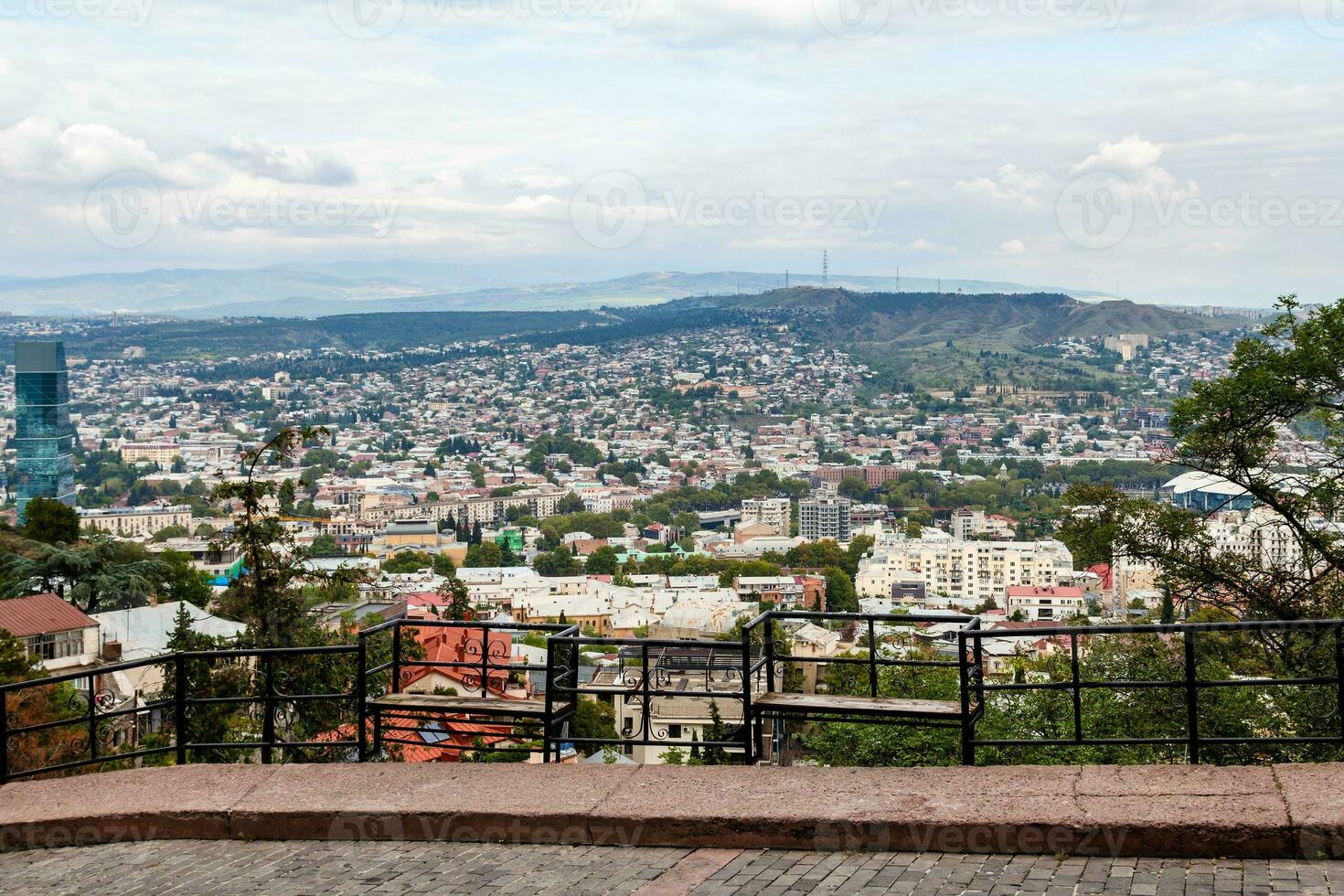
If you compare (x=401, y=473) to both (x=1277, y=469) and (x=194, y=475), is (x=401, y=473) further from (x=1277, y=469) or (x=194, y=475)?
(x=1277, y=469)

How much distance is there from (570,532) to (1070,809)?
98540 mm

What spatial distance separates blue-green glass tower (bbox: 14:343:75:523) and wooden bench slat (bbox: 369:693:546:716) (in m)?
95.2

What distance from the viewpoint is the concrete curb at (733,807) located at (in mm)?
4062

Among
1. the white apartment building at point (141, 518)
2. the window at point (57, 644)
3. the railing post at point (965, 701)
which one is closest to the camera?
the railing post at point (965, 701)

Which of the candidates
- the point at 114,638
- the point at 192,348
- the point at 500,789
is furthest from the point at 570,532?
the point at 192,348

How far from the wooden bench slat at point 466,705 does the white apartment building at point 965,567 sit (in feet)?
211

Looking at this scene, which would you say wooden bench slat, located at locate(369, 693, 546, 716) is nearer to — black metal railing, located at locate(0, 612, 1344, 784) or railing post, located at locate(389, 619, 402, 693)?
black metal railing, located at locate(0, 612, 1344, 784)

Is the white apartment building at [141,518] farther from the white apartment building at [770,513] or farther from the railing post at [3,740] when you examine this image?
the railing post at [3,740]

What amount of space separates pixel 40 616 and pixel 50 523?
1164cm

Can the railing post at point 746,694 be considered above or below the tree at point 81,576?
above

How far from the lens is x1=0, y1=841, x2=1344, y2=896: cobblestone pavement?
3.81m

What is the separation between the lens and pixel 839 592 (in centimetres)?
6856

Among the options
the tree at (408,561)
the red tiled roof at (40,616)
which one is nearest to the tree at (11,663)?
the red tiled roof at (40,616)

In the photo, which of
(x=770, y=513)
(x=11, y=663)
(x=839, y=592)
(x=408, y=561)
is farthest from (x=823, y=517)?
(x=11, y=663)
